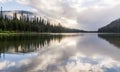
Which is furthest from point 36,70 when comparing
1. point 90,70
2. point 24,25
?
point 24,25

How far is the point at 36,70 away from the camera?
1595 centimetres

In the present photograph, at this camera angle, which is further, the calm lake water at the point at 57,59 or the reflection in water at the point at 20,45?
the reflection in water at the point at 20,45

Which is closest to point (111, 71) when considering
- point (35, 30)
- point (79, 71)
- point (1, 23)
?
point (79, 71)

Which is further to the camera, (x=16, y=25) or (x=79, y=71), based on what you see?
(x=16, y=25)

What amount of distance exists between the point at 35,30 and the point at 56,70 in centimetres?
15680

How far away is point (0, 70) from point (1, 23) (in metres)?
96.6

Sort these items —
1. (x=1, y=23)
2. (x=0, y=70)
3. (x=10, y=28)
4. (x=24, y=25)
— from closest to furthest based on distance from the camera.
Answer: (x=0, y=70)
(x=1, y=23)
(x=10, y=28)
(x=24, y=25)

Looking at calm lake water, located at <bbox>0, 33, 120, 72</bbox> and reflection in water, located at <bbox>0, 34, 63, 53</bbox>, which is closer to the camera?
calm lake water, located at <bbox>0, 33, 120, 72</bbox>

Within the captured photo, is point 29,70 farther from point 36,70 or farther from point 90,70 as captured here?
point 90,70

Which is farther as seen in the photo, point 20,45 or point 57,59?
point 20,45

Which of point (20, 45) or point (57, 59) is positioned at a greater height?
point (57, 59)

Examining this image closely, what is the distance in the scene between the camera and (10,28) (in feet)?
397

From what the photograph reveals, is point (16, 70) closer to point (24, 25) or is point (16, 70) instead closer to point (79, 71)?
point (79, 71)

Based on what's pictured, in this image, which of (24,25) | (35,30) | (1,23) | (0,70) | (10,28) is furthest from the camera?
(35,30)
